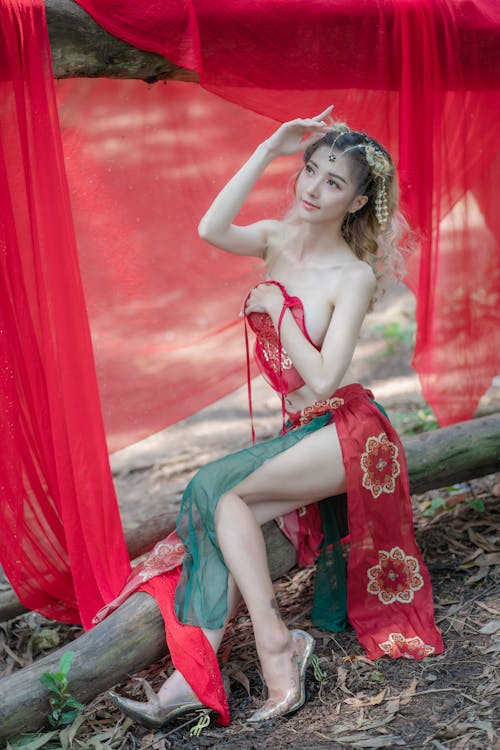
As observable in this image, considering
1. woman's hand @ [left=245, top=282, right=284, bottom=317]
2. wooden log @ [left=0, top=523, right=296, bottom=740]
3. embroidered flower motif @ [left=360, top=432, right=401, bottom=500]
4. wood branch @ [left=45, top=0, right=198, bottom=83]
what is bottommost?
wooden log @ [left=0, top=523, right=296, bottom=740]

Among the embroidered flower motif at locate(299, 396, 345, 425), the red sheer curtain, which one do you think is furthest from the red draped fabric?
the embroidered flower motif at locate(299, 396, 345, 425)


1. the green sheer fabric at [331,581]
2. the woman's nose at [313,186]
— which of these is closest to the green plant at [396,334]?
the green sheer fabric at [331,581]

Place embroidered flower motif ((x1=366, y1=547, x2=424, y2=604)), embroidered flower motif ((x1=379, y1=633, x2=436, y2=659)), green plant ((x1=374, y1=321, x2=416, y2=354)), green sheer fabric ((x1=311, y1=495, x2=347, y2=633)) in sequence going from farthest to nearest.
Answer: green plant ((x1=374, y1=321, x2=416, y2=354)) → green sheer fabric ((x1=311, y1=495, x2=347, y2=633)) → embroidered flower motif ((x1=366, y1=547, x2=424, y2=604)) → embroidered flower motif ((x1=379, y1=633, x2=436, y2=659))

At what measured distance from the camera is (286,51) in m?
2.81

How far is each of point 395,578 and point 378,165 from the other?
1.24 meters

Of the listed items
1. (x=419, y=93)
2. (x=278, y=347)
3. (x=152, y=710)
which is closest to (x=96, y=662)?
(x=152, y=710)

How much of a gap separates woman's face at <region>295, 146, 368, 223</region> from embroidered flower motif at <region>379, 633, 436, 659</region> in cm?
126

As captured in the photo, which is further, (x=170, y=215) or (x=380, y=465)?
(x=170, y=215)

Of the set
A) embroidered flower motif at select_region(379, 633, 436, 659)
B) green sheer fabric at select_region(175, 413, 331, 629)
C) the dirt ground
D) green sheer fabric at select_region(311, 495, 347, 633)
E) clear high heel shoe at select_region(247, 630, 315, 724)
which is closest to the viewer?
the dirt ground

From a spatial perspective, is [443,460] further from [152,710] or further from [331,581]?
[152,710]

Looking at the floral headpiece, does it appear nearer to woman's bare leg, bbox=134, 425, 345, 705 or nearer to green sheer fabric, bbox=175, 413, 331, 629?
woman's bare leg, bbox=134, 425, 345, 705

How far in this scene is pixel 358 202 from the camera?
8.93ft

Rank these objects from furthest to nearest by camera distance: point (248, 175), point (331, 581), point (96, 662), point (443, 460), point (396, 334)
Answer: point (396, 334)
point (443, 460)
point (331, 581)
point (248, 175)
point (96, 662)

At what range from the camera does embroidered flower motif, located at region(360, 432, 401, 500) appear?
269cm
